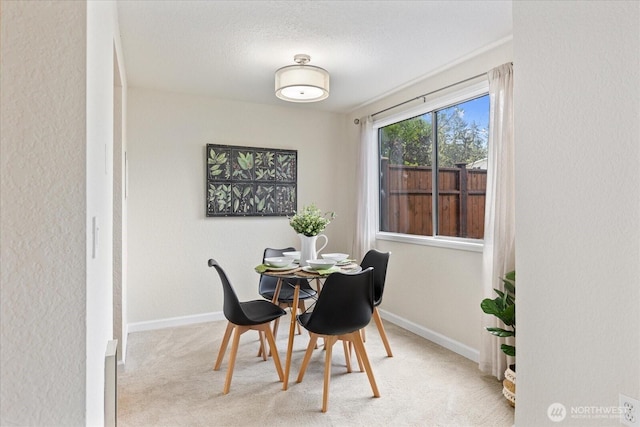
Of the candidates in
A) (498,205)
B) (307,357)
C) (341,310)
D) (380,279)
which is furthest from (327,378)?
(498,205)

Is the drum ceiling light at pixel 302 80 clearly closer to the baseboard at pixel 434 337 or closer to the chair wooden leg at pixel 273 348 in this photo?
the chair wooden leg at pixel 273 348

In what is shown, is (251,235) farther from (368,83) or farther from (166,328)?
(368,83)

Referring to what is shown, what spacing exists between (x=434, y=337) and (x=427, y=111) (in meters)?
2.10

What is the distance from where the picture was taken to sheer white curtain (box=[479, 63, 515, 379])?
263 cm

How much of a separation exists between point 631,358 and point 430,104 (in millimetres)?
2712

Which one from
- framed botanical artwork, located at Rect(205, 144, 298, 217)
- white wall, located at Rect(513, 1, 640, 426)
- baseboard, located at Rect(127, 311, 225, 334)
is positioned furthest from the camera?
framed botanical artwork, located at Rect(205, 144, 298, 217)

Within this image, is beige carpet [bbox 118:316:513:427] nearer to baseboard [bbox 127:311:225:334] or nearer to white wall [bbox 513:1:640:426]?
baseboard [bbox 127:311:225:334]

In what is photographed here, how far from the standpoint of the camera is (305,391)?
253 cm

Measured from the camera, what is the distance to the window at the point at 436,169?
10.4 feet

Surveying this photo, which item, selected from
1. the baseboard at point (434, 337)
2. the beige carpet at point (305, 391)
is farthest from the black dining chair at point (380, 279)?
the baseboard at point (434, 337)

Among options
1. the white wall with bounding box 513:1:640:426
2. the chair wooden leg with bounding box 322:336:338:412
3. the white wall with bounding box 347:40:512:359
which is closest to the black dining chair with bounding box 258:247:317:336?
the chair wooden leg with bounding box 322:336:338:412

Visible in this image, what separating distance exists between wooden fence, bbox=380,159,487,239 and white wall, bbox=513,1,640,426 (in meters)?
1.60

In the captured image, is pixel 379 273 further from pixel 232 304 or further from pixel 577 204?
pixel 577 204

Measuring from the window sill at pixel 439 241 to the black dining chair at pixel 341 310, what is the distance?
113cm
